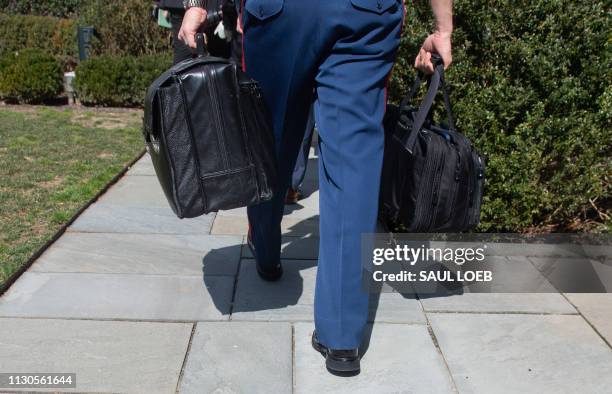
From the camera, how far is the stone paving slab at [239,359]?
2373 millimetres

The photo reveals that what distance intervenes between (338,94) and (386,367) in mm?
1037

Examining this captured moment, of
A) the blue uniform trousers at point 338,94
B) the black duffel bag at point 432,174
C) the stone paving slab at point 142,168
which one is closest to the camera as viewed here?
the blue uniform trousers at point 338,94

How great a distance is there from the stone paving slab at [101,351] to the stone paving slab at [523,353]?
1.07 metres

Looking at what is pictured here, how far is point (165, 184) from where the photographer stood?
2.42 meters

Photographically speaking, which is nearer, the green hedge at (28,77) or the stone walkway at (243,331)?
the stone walkway at (243,331)

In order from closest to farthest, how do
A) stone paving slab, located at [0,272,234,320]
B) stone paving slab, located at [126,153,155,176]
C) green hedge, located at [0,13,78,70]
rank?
stone paving slab, located at [0,272,234,320] → stone paving slab, located at [126,153,155,176] → green hedge, located at [0,13,78,70]

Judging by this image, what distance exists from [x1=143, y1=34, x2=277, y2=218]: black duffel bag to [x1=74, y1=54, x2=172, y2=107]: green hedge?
648 cm

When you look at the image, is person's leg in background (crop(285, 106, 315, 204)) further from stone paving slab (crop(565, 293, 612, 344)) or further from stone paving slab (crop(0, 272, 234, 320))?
stone paving slab (crop(565, 293, 612, 344))

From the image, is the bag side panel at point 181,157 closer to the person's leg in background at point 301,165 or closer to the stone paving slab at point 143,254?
the stone paving slab at point 143,254

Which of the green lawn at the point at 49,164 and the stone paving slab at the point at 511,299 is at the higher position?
the stone paving slab at the point at 511,299

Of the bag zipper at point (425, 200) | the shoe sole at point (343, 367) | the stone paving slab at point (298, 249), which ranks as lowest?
the stone paving slab at point (298, 249)

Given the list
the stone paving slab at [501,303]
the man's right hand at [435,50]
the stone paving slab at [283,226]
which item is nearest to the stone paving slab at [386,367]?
the stone paving slab at [501,303]

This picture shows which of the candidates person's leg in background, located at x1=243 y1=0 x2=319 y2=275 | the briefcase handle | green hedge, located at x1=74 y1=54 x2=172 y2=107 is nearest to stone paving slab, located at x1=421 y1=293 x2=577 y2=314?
person's leg in background, located at x1=243 y1=0 x2=319 y2=275

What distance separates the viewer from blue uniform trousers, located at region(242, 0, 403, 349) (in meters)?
2.27
